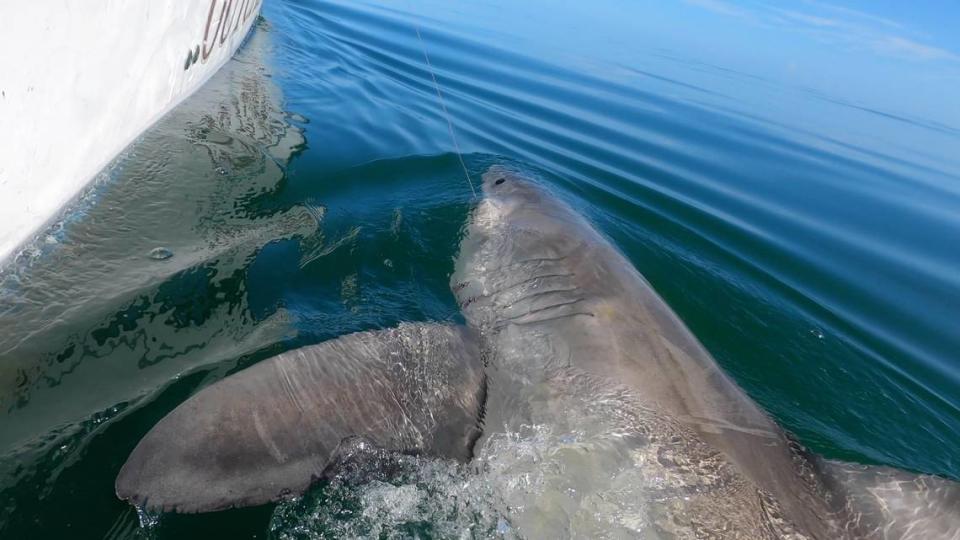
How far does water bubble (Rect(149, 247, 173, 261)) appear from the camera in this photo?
4.21 meters

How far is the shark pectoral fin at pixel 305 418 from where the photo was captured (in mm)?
2561

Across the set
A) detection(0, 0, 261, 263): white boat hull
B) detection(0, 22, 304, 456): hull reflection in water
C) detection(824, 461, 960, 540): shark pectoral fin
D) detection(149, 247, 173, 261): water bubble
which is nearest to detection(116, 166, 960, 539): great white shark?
detection(824, 461, 960, 540): shark pectoral fin

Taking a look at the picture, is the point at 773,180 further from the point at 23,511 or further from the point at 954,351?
the point at 23,511

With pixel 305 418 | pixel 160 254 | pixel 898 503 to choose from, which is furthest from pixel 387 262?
pixel 898 503

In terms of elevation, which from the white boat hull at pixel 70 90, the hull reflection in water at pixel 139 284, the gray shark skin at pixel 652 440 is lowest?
the hull reflection in water at pixel 139 284

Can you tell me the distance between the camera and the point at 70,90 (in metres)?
3.92

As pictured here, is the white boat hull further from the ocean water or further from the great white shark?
the great white shark

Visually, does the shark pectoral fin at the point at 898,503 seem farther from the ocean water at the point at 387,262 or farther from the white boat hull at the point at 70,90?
the white boat hull at the point at 70,90

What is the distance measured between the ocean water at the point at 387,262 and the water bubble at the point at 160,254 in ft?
0.13

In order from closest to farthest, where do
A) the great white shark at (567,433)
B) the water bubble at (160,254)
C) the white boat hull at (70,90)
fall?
the great white shark at (567,433), the white boat hull at (70,90), the water bubble at (160,254)

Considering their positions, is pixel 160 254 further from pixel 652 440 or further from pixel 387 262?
pixel 652 440

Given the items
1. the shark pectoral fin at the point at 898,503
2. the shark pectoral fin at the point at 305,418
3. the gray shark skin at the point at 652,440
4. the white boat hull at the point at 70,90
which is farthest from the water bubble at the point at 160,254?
the shark pectoral fin at the point at 898,503

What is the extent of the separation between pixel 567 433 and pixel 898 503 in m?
1.66

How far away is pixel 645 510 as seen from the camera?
3.01 meters
